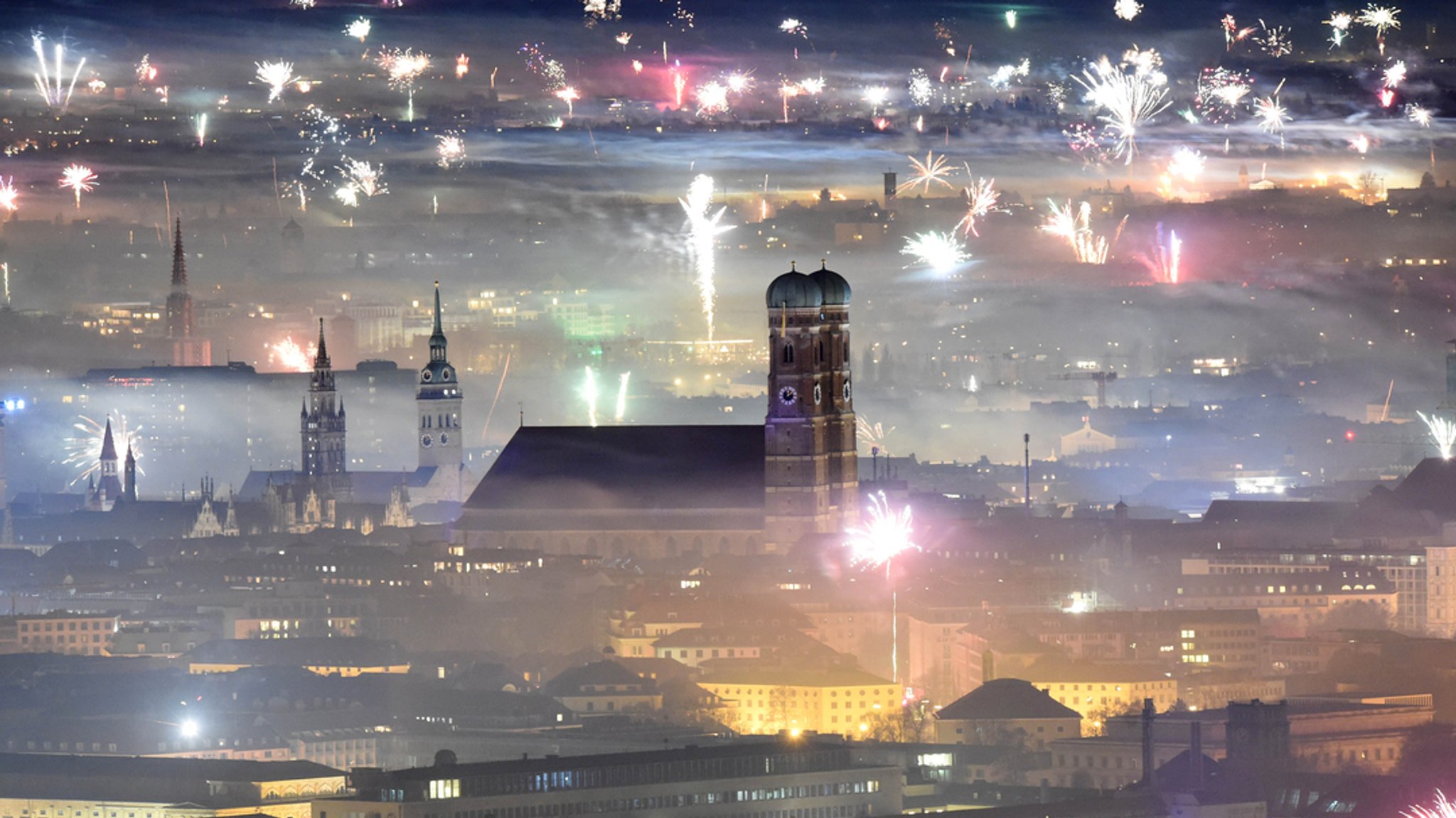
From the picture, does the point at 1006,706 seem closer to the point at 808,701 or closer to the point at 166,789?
the point at 808,701

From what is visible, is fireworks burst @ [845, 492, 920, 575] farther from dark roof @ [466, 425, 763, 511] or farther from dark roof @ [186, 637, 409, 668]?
dark roof @ [186, 637, 409, 668]

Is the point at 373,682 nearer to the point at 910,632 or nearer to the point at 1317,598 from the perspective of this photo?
the point at 910,632

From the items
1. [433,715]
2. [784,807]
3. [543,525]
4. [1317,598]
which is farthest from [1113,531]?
[784,807]

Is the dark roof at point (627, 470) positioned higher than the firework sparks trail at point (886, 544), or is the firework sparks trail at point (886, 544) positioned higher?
the dark roof at point (627, 470)

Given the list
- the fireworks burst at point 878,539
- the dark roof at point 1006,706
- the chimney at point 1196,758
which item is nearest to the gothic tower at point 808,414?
the fireworks burst at point 878,539

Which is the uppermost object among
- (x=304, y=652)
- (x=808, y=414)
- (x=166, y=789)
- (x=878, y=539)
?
(x=808, y=414)

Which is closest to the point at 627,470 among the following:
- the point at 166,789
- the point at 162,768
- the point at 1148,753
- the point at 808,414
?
the point at 808,414

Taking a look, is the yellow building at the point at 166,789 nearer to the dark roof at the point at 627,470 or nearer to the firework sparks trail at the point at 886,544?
the firework sparks trail at the point at 886,544
